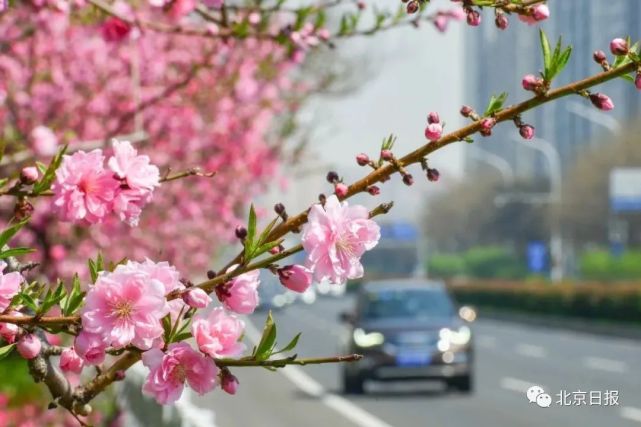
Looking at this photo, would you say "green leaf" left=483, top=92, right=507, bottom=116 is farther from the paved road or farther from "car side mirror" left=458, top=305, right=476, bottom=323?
"car side mirror" left=458, top=305, right=476, bottom=323

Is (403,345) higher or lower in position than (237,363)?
lower

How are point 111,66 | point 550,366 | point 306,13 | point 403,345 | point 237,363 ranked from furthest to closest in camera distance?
point 550,366 < point 403,345 < point 111,66 < point 306,13 < point 237,363

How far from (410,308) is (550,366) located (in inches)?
268

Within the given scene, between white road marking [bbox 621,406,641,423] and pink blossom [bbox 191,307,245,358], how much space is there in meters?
15.1

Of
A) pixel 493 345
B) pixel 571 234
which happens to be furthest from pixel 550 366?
pixel 571 234

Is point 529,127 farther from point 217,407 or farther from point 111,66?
point 217,407

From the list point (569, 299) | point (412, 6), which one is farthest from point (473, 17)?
point (569, 299)

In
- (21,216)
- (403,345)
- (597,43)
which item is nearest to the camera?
(21,216)

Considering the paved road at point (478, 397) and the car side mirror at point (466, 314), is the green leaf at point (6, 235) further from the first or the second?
the car side mirror at point (466, 314)

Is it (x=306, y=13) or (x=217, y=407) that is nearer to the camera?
(x=306, y=13)

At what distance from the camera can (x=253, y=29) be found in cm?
675

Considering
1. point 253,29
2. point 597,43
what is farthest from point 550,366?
point 597,43

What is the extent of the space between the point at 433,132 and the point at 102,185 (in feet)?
2.39

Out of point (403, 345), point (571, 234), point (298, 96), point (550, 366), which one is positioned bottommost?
point (571, 234)
